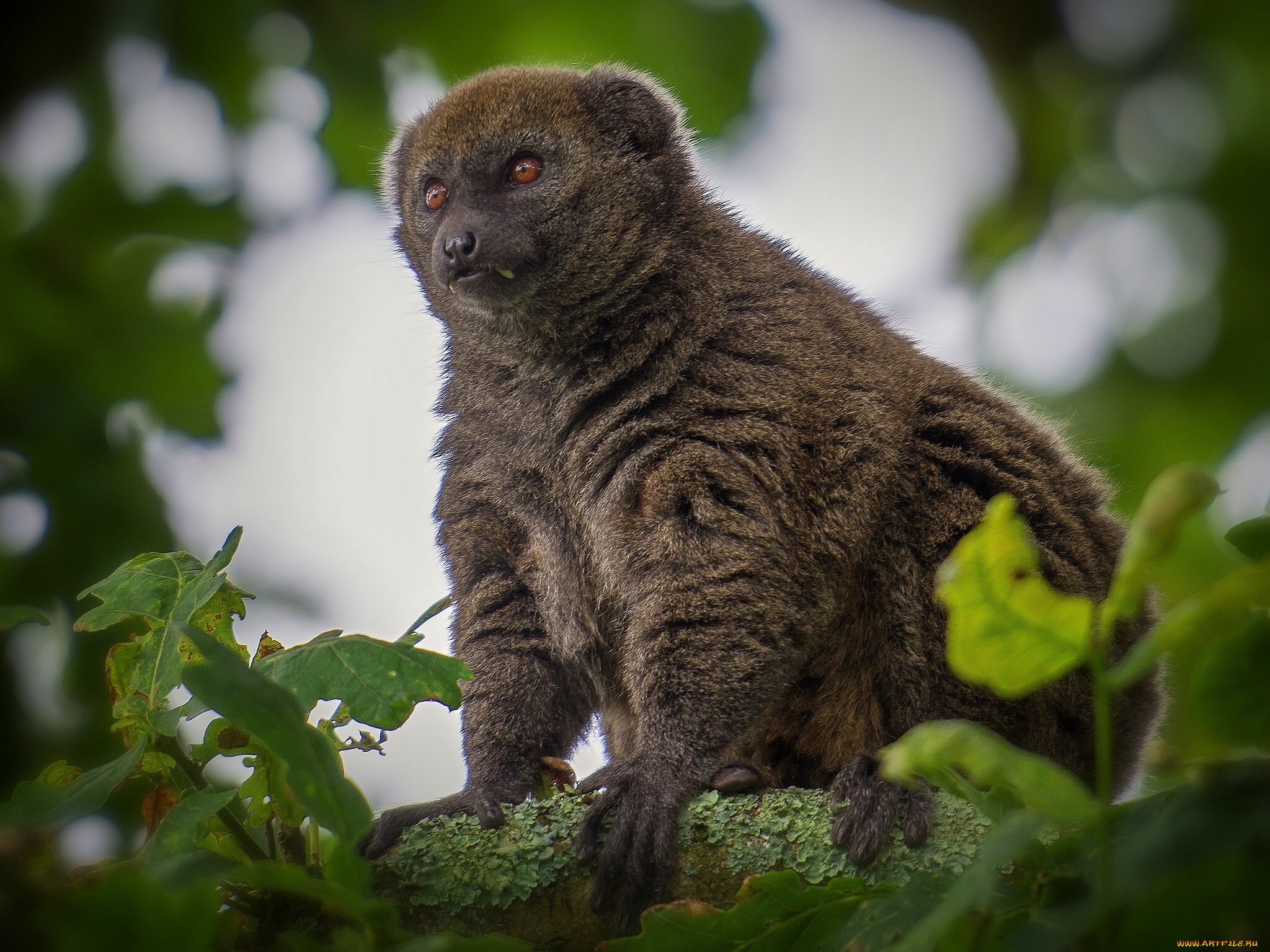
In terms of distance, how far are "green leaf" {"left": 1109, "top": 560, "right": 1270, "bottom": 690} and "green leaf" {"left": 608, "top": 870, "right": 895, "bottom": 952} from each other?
0.83m

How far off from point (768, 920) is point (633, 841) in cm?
143

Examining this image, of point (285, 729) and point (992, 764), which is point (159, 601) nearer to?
Result: point (285, 729)

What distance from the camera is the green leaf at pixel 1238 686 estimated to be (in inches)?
66.6

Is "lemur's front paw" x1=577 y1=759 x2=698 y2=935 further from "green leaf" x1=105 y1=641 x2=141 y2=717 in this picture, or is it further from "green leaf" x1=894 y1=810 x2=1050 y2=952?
"green leaf" x1=894 y1=810 x2=1050 y2=952

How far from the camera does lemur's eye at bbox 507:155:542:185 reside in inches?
216

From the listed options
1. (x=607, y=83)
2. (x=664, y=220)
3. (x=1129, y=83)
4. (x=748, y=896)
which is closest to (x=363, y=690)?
(x=748, y=896)

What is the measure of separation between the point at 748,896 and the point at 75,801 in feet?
4.56

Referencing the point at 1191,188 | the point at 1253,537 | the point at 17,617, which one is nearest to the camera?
the point at 1253,537

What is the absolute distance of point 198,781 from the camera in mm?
2945

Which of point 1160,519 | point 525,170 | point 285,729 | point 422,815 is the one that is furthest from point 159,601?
point 525,170

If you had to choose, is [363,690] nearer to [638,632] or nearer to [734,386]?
[638,632]

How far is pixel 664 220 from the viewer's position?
5.51 metres

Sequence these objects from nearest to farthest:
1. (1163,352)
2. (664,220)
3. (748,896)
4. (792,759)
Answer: (748,896), (792,759), (664,220), (1163,352)

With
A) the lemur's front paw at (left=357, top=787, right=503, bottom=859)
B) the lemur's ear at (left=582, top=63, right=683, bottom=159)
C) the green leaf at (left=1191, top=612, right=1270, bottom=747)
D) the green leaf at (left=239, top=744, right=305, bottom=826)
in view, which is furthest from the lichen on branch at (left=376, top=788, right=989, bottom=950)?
the lemur's ear at (left=582, top=63, right=683, bottom=159)
